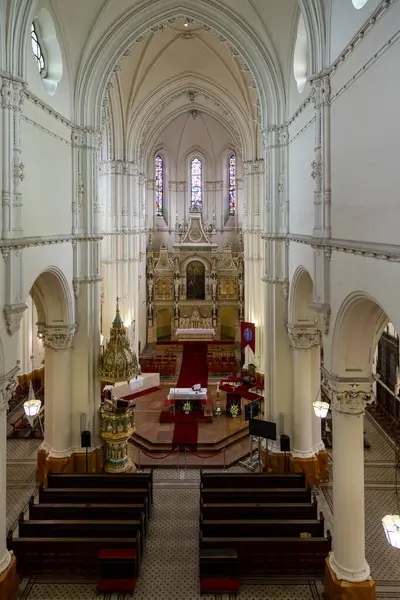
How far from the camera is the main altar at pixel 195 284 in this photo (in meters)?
38.1

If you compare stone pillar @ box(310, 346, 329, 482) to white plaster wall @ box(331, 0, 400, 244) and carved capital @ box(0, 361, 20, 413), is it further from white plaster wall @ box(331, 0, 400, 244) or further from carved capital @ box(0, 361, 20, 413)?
carved capital @ box(0, 361, 20, 413)

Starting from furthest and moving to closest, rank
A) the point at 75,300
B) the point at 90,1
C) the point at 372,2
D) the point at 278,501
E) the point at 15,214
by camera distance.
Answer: the point at 75,300, the point at 90,1, the point at 278,501, the point at 15,214, the point at 372,2

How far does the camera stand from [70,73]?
1611 centimetres

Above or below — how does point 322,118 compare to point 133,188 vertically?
below

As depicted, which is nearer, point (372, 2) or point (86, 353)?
point (372, 2)

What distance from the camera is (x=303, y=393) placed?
54.0 ft

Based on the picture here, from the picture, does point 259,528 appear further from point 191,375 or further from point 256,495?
point 191,375

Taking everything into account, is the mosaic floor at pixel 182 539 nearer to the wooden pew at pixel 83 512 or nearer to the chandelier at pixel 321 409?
the wooden pew at pixel 83 512

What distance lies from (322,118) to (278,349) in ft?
26.3

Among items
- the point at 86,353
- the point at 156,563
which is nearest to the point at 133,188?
the point at 86,353

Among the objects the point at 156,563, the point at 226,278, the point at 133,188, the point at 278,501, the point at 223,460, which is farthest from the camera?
the point at 226,278

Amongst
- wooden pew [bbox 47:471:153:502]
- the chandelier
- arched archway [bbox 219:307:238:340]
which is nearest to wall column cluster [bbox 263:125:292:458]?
the chandelier

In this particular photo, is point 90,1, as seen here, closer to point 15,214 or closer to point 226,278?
point 15,214

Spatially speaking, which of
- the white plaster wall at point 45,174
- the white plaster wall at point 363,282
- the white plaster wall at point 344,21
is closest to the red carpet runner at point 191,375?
the white plaster wall at point 45,174
